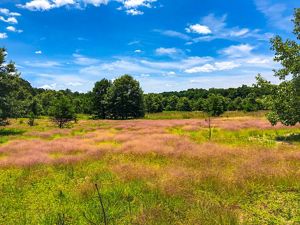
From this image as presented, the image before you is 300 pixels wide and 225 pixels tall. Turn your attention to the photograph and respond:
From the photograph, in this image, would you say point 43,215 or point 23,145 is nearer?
point 43,215

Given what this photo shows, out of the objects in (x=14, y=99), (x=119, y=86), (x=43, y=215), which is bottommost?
(x=43, y=215)

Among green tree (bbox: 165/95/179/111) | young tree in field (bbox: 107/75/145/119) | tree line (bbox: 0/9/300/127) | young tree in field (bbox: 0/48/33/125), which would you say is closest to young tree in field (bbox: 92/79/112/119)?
tree line (bbox: 0/9/300/127)

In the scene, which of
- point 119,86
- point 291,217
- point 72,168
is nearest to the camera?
point 291,217

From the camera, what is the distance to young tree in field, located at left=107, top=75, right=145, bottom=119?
76.0m

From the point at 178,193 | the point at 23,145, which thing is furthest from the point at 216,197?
the point at 23,145

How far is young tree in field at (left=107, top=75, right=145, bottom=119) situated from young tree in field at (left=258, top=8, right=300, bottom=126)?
54.4 m

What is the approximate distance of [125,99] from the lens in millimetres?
75812

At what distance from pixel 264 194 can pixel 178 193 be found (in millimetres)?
2616

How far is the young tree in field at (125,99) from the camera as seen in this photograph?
76.0m

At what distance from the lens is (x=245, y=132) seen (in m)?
26.3

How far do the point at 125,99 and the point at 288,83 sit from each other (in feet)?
182

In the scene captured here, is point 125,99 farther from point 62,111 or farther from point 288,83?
point 288,83

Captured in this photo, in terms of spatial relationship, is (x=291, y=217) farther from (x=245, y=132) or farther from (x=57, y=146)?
(x=245, y=132)

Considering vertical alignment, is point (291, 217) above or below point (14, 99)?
below
